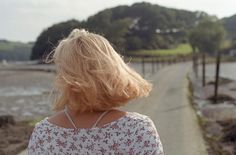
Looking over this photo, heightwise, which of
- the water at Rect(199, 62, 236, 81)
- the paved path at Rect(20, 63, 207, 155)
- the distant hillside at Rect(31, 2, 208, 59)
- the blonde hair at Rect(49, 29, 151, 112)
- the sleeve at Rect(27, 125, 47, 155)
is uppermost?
the blonde hair at Rect(49, 29, 151, 112)

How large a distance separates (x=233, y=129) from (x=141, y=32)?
156405 mm

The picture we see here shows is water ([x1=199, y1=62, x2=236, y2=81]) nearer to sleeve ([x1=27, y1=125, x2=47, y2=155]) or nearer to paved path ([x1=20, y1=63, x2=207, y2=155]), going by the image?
paved path ([x1=20, y1=63, x2=207, y2=155])

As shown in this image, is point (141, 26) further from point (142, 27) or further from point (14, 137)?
point (14, 137)

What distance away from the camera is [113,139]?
262cm

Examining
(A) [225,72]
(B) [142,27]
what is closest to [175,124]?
(A) [225,72]

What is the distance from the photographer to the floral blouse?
8.57 ft

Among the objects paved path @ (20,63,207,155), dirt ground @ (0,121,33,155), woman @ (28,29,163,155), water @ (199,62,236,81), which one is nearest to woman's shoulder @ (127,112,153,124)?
woman @ (28,29,163,155)

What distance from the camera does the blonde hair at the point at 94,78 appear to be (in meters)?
2.64

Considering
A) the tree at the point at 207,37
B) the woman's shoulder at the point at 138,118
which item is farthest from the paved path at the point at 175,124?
the tree at the point at 207,37

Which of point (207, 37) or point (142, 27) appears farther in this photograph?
point (142, 27)

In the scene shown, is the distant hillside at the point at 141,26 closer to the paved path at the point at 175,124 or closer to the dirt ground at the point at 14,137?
the paved path at the point at 175,124

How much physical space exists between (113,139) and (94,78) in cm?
32

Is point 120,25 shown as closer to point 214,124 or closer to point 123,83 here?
point 214,124

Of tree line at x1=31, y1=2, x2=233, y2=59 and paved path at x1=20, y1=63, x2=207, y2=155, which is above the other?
paved path at x1=20, y1=63, x2=207, y2=155
